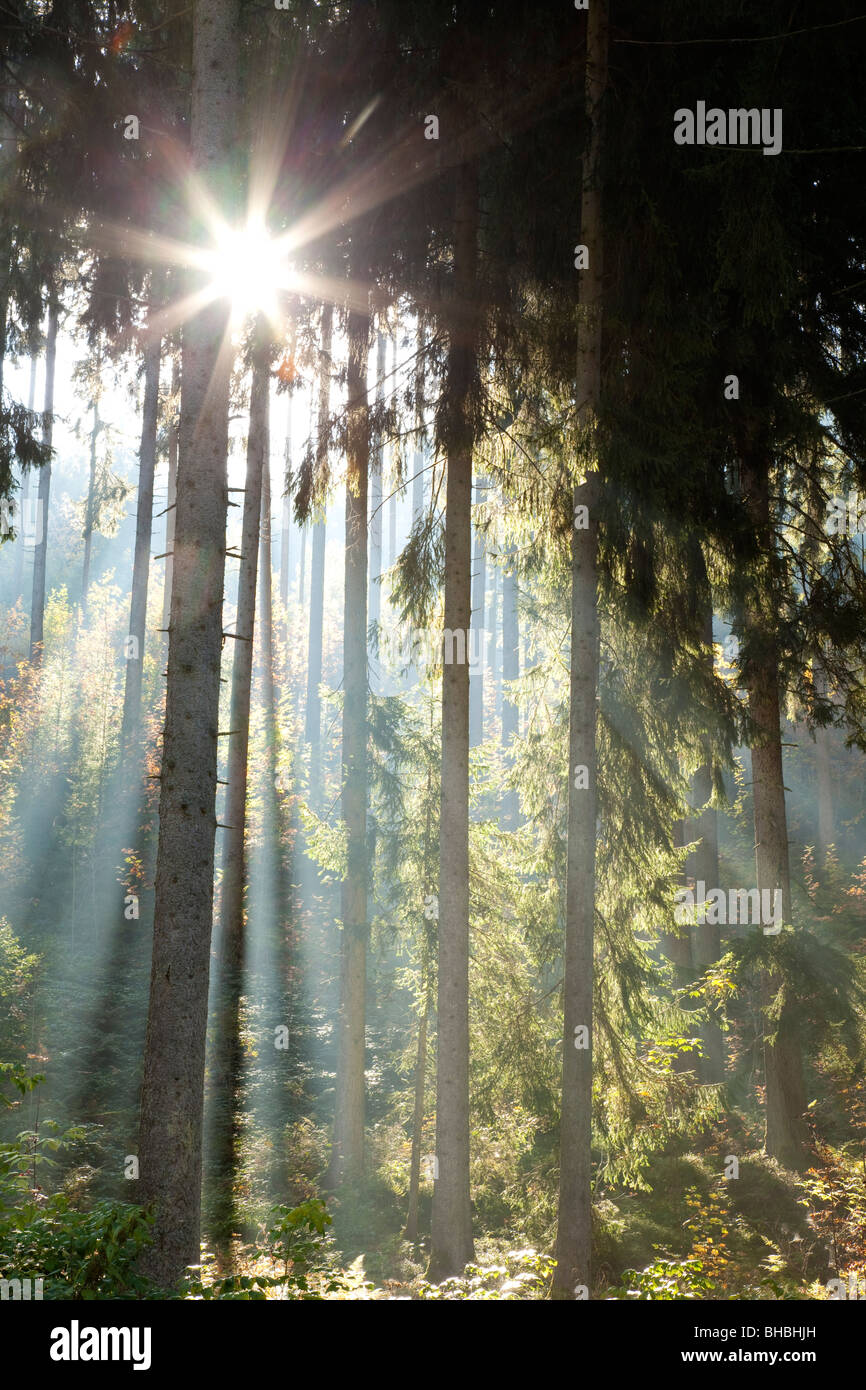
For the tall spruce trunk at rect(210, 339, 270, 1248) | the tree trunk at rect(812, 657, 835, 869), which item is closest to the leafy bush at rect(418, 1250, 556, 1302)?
the tall spruce trunk at rect(210, 339, 270, 1248)

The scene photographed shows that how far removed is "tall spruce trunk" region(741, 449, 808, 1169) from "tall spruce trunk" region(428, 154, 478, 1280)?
2.86 meters

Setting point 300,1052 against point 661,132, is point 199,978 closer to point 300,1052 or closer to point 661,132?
point 661,132

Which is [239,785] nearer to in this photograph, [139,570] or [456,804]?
[456,804]

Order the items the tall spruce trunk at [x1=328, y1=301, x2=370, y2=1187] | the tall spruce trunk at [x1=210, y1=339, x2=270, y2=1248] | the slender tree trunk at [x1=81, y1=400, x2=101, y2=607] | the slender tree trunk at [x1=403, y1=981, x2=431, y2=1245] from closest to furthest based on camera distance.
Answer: the slender tree trunk at [x1=403, y1=981, x2=431, y2=1245] < the tall spruce trunk at [x1=328, y1=301, x2=370, y2=1187] < the tall spruce trunk at [x1=210, y1=339, x2=270, y2=1248] < the slender tree trunk at [x1=81, y1=400, x2=101, y2=607]

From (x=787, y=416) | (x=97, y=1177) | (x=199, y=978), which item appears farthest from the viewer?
(x=97, y=1177)

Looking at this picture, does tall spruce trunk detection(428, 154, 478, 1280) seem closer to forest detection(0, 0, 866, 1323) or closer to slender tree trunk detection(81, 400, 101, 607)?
forest detection(0, 0, 866, 1323)

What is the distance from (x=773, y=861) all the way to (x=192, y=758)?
643cm

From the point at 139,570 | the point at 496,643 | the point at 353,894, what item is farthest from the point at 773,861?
the point at 496,643

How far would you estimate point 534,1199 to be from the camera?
8.73 metres

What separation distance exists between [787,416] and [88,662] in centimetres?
2420

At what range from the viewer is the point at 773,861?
30.2 ft

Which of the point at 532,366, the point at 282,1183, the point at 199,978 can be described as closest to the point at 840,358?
Answer: the point at 532,366

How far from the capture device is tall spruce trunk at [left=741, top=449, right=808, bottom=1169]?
28.5ft

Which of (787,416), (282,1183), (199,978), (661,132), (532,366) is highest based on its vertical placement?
(661,132)
